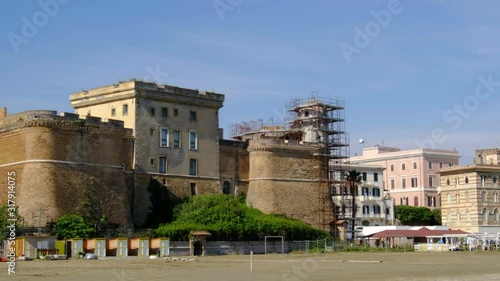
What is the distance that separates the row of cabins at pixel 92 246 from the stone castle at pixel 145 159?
9.72ft

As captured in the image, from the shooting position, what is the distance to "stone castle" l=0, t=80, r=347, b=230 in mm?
60156

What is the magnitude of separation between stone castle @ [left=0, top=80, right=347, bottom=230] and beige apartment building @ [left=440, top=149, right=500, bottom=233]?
22.3m

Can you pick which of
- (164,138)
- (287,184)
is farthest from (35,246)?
(287,184)

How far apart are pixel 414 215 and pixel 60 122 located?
5949 cm

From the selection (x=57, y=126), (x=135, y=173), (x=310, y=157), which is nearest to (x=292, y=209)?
(x=310, y=157)

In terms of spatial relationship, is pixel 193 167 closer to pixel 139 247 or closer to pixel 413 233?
pixel 139 247

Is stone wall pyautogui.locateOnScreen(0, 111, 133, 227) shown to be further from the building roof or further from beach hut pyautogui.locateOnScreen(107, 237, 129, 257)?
the building roof

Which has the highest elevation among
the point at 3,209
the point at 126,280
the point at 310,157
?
the point at 310,157

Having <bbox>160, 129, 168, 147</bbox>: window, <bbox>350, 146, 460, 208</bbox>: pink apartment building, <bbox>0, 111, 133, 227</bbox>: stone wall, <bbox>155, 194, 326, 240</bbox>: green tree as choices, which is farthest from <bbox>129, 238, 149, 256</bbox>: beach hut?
<bbox>350, 146, 460, 208</bbox>: pink apartment building

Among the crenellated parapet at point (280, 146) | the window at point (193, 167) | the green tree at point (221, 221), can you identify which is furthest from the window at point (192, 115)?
the green tree at point (221, 221)

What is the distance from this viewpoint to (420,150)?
114 metres

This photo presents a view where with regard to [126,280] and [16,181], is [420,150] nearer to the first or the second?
[16,181]

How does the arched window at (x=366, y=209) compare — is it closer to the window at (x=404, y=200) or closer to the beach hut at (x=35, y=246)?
the window at (x=404, y=200)

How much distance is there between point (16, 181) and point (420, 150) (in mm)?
67833
